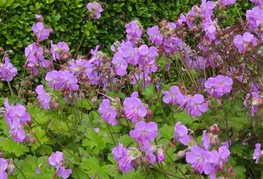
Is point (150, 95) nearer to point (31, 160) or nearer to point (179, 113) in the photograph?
point (179, 113)

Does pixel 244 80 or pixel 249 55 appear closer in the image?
pixel 249 55

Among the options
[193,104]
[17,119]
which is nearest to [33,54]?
[17,119]

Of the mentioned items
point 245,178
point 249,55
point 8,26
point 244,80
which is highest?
point 249,55

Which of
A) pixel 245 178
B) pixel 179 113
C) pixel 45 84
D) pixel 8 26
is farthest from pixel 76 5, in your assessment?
pixel 245 178

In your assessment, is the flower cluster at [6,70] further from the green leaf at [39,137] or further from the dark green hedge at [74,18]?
the dark green hedge at [74,18]

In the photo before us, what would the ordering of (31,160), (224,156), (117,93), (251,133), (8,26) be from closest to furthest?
(224,156) → (31,160) → (251,133) → (117,93) → (8,26)

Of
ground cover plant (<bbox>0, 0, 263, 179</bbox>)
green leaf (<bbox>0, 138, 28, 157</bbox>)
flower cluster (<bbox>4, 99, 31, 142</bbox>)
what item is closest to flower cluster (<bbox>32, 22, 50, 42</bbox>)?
ground cover plant (<bbox>0, 0, 263, 179</bbox>)

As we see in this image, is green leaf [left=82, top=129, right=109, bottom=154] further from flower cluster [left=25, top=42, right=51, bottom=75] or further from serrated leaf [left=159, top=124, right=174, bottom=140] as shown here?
flower cluster [left=25, top=42, right=51, bottom=75]
